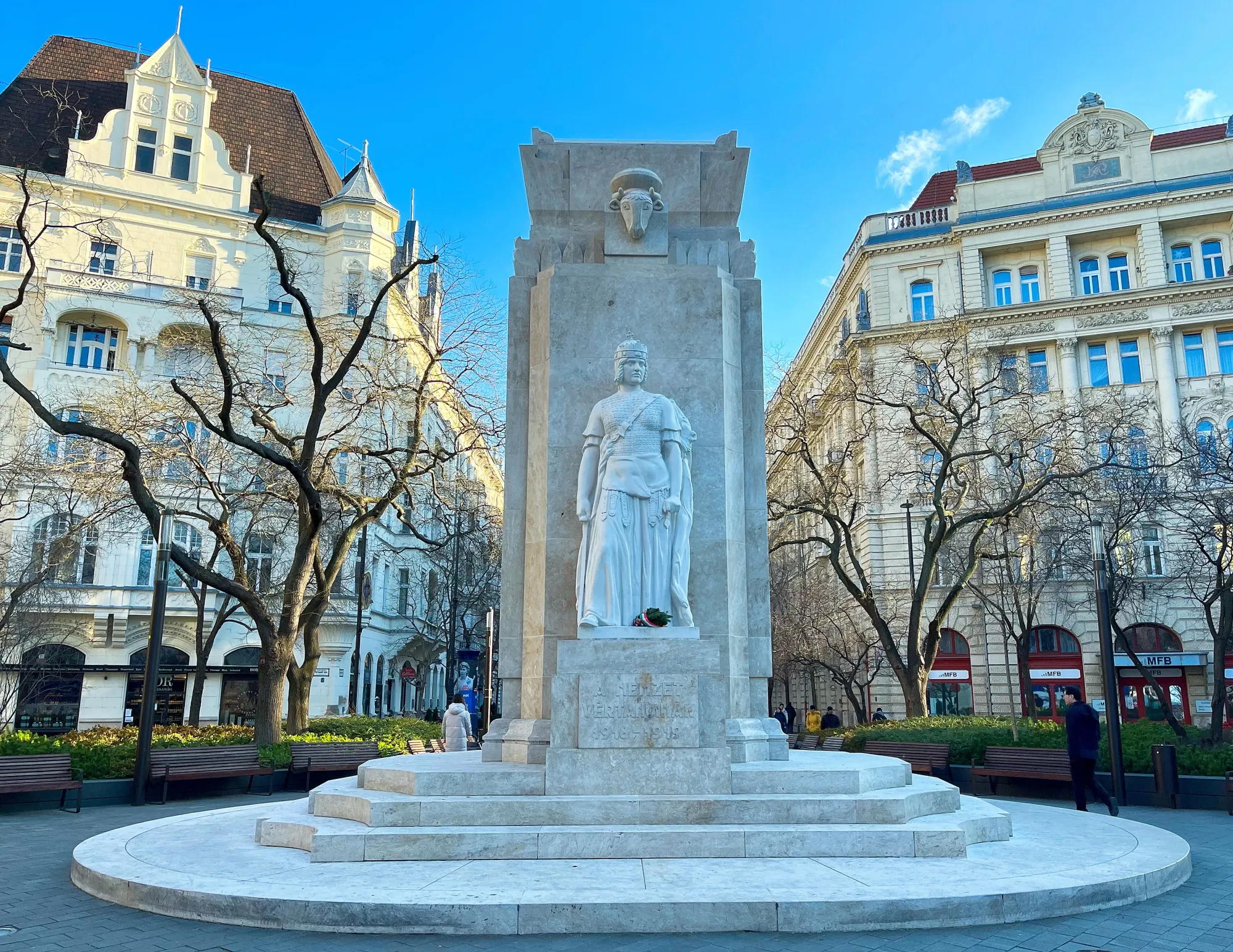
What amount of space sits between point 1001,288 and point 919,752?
34045mm

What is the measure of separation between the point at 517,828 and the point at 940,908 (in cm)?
360

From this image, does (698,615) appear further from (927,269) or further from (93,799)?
(927,269)

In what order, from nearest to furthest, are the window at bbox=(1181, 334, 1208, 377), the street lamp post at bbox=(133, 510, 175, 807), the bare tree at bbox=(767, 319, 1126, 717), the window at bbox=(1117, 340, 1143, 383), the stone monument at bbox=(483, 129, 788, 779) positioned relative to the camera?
1. the stone monument at bbox=(483, 129, 788, 779)
2. the street lamp post at bbox=(133, 510, 175, 807)
3. the bare tree at bbox=(767, 319, 1126, 717)
4. the window at bbox=(1181, 334, 1208, 377)
5. the window at bbox=(1117, 340, 1143, 383)

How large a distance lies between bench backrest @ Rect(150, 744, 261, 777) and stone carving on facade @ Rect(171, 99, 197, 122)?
3777 centimetres

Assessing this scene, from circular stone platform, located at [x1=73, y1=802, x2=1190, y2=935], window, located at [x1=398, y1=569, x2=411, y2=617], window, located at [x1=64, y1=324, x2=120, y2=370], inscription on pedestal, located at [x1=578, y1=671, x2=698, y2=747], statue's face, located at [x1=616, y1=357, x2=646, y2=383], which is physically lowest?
circular stone platform, located at [x1=73, y1=802, x2=1190, y2=935]

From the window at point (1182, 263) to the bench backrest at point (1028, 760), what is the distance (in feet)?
116

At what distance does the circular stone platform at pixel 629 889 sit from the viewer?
674 centimetres

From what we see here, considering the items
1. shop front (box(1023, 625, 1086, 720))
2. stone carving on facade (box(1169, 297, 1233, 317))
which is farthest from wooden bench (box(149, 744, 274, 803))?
stone carving on facade (box(1169, 297, 1233, 317))

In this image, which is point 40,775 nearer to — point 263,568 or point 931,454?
point 263,568

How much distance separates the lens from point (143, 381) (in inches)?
1656

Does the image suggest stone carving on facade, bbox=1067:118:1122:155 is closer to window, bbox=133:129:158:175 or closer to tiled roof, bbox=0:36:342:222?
tiled roof, bbox=0:36:342:222

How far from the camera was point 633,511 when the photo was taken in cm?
1070

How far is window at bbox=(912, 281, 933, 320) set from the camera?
47.6 metres

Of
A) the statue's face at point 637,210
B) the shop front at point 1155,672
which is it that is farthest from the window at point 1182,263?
the statue's face at point 637,210
